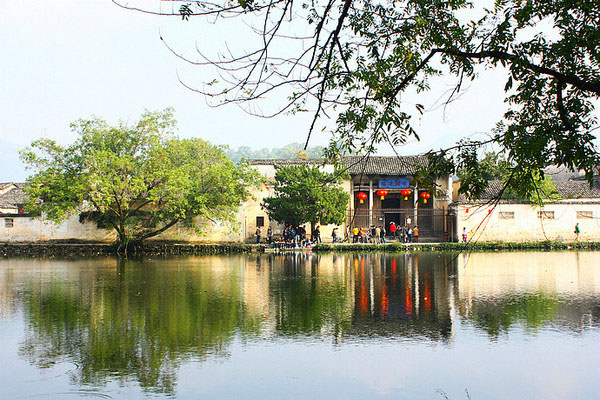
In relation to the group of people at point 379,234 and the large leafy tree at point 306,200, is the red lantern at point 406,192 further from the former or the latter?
the large leafy tree at point 306,200

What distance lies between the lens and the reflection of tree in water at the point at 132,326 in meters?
7.83

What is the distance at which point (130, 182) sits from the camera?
31.2 metres

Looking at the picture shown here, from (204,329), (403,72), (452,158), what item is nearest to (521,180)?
(452,158)

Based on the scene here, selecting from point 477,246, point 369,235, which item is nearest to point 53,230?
point 369,235

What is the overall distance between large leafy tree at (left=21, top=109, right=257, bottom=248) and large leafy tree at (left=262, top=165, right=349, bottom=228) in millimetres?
1997

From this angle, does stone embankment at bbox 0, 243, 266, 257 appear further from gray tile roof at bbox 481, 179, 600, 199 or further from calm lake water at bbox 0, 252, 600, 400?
calm lake water at bbox 0, 252, 600, 400

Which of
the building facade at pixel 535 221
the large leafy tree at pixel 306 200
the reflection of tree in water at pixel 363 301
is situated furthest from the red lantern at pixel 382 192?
the reflection of tree in water at pixel 363 301

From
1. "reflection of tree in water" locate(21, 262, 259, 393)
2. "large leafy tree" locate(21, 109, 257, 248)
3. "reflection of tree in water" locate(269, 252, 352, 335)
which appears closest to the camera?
"reflection of tree in water" locate(21, 262, 259, 393)

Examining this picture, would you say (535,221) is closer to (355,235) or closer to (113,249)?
(355,235)

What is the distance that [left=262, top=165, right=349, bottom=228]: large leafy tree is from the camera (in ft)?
111

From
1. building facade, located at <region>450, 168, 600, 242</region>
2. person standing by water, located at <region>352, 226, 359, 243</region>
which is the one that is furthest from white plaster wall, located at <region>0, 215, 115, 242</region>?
building facade, located at <region>450, 168, 600, 242</region>

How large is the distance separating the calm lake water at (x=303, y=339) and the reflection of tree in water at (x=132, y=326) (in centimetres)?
3

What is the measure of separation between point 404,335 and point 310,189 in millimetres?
24095

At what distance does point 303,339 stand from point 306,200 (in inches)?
977
